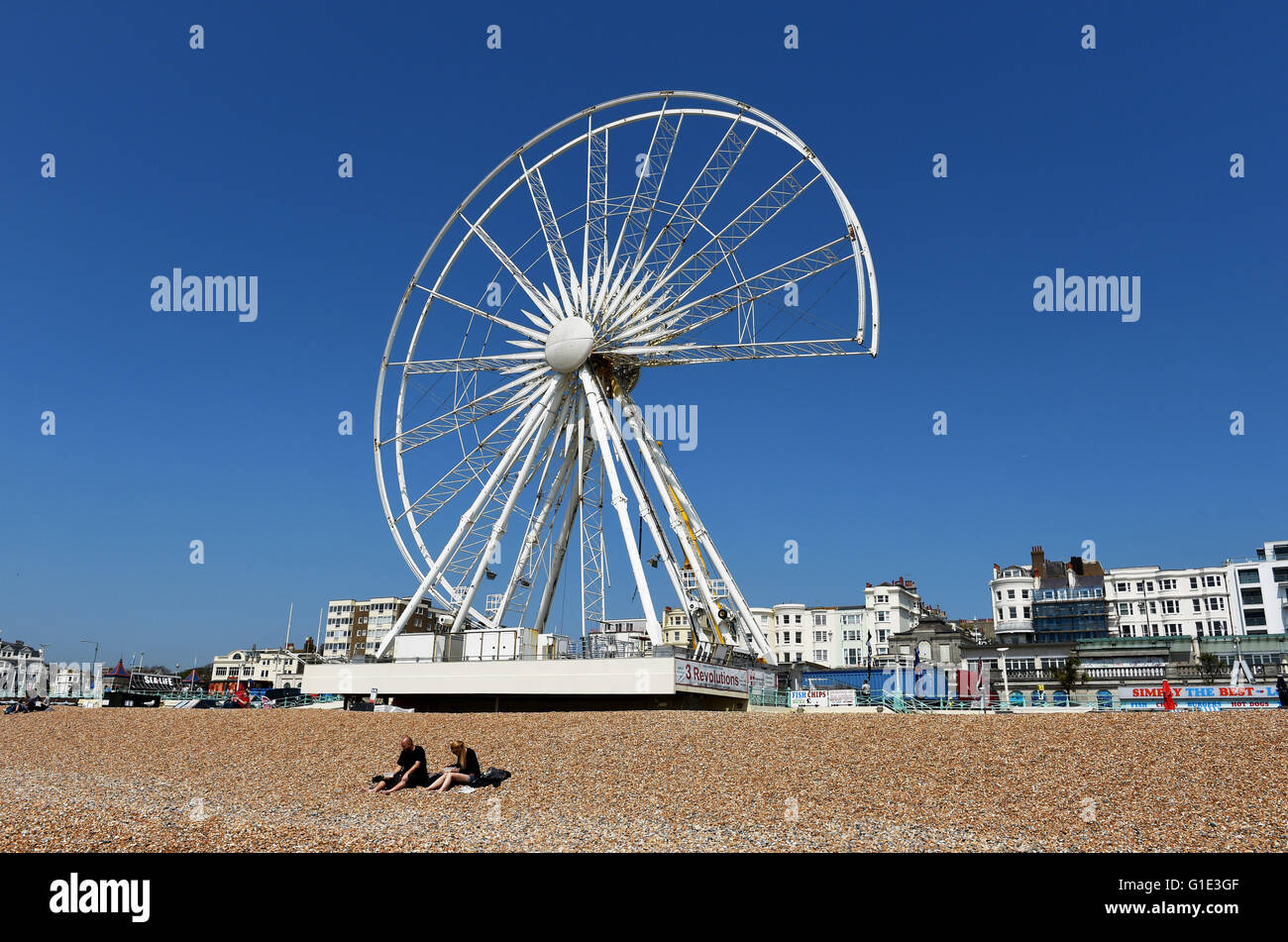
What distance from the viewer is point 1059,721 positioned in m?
19.4

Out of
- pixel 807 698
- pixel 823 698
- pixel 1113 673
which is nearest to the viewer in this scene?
pixel 823 698

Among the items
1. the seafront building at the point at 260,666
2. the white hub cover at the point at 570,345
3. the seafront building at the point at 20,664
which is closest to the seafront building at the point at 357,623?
the seafront building at the point at 260,666

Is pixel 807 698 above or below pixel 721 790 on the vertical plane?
below

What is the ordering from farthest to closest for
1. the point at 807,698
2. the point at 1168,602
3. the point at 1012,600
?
→ the point at 1012,600 → the point at 1168,602 → the point at 807,698

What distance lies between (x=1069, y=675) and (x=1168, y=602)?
40.6 meters

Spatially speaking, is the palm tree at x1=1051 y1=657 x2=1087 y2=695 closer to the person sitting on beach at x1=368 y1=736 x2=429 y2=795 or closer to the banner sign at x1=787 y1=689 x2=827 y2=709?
the banner sign at x1=787 y1=689 x2=827 y2=709

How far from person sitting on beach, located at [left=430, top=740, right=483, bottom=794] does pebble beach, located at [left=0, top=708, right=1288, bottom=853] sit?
38 centimetres

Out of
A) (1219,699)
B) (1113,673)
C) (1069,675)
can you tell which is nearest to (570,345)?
(1219,699)

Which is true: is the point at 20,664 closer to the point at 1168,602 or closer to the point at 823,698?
the point at 823,698

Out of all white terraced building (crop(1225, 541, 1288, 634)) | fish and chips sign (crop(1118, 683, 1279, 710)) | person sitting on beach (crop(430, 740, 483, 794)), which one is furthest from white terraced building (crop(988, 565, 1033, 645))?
person sitting on beach (crop(430, 740, 483, 794))

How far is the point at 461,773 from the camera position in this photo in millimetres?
16000

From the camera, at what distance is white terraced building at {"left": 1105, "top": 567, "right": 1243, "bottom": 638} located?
87.1m
